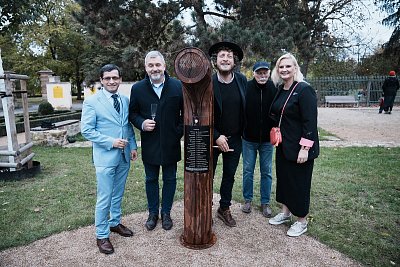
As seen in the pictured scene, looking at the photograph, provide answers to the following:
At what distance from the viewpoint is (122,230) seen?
12.0ft

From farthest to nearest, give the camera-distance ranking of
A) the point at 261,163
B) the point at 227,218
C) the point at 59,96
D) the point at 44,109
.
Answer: the point at 59,96 < the point at 44,109 < the point at 261,163 < the point at 227,218

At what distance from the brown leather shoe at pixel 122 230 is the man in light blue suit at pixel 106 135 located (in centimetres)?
30

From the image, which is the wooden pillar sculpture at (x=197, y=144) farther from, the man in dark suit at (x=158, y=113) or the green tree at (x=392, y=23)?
the green tree at (x=392, y=23)

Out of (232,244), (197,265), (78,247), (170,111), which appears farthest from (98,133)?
(232,244)

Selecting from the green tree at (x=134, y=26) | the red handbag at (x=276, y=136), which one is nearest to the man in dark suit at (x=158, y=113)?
the red handbag at (x=276, y=136)

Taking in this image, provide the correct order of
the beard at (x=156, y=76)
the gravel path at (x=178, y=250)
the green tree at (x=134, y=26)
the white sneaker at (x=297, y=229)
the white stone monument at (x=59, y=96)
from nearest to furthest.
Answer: the gravel path at (x=178, y=250) < the beard at (x=156, y=76) < the white sneaker at (x=297, y=229) < the green tree at (x=134, y=26) < the white stone monument at (x=59, y=96)

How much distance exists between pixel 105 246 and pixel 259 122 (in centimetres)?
222

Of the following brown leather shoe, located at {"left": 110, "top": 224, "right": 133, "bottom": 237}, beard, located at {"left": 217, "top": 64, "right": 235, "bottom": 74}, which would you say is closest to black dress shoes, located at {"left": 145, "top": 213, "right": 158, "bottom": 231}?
brown leather shoe, located at {"left": 110, "top": 224, "right": 133, "bottom": 237}

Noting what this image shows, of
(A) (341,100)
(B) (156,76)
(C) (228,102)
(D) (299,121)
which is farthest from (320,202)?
(A) (341,100)

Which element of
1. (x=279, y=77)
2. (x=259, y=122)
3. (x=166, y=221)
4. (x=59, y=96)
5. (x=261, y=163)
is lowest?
(x=166, y=221)

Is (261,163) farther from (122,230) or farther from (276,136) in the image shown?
(122,230)

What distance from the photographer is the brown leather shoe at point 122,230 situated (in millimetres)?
3645

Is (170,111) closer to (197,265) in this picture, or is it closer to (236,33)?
(197,265)

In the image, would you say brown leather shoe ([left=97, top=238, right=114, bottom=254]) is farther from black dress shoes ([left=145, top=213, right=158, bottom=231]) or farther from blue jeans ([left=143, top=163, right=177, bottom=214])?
blue jeans ([left=143, top=163, right=177, bottom=214])
